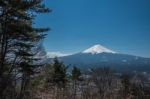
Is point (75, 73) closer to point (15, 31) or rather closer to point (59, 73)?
point (59, 73)

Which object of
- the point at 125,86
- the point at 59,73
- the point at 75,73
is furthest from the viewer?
the point at 125,86

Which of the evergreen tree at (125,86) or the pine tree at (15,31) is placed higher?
the pine tree at (15,31)

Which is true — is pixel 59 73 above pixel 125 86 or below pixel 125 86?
above

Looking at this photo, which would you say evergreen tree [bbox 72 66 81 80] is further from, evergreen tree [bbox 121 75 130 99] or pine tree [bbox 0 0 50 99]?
pine tree [bbox 0 0 50 99]

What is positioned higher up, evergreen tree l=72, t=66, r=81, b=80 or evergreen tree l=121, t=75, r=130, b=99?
evergreen tree l=72, t=66, r=81, b=80

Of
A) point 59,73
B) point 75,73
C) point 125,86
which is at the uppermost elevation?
point 75,73

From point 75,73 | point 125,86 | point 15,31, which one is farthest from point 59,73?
point 15,31

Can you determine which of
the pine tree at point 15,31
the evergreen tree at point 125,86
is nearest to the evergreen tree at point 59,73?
the evergreen tree at point 125,86

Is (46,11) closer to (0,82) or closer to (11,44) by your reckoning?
(11,44)

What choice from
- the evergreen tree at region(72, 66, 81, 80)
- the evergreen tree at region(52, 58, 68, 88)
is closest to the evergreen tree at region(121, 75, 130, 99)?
the evergreen tree at region(72, 66, 81, 80)

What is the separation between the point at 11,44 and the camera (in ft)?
54.6

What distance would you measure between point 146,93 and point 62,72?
19754mm

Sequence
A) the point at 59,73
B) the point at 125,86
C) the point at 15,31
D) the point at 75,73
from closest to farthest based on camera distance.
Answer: the point at 15,31 < the point at 59,73 < the point at 75,73 < the point at 125,86

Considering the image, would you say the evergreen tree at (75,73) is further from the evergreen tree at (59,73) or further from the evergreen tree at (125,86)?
the evergreen tree at (125,86)
